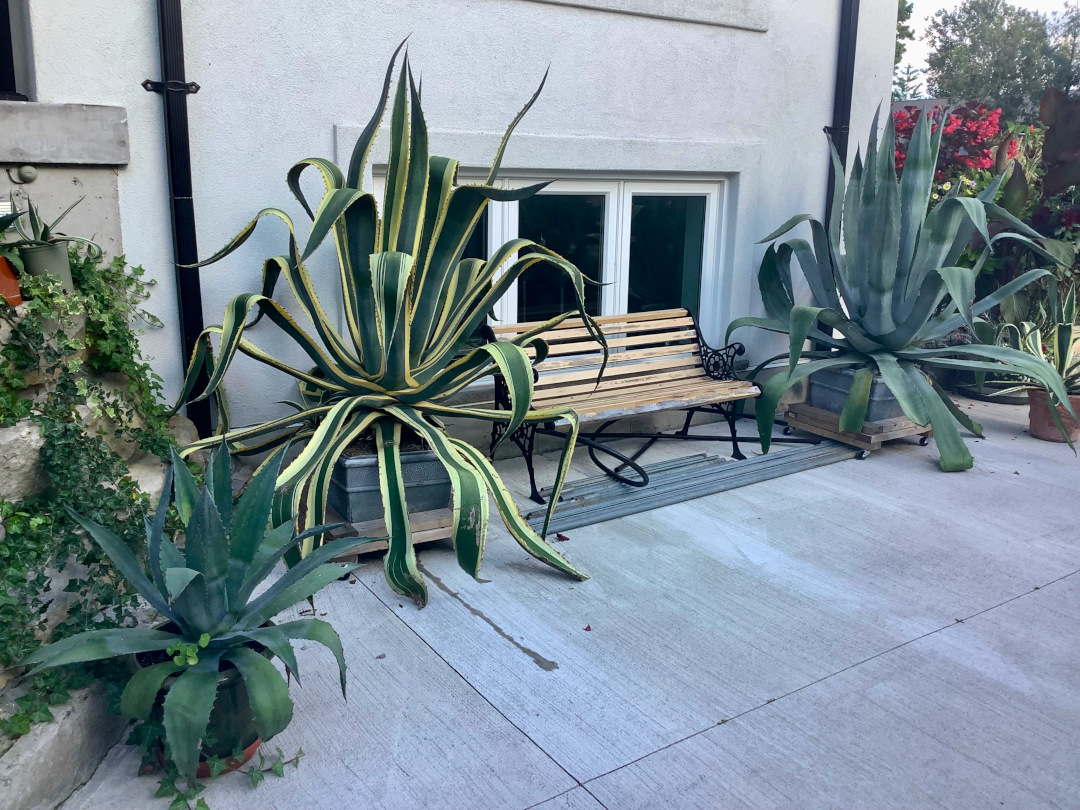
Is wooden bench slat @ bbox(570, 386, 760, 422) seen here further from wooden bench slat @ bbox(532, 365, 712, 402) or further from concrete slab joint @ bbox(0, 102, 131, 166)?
concrete slab joint @ bbox(0, 102, 131, 166)

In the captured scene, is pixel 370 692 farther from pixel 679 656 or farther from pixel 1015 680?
pixel 1015 680

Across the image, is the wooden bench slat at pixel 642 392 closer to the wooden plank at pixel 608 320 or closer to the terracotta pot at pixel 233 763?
the wooden plank at pixel 608 320

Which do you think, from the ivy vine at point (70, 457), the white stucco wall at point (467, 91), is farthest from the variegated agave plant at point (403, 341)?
the white stucco wall at point (467, 91)

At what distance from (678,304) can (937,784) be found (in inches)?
150

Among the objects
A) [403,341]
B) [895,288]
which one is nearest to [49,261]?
[403,341]

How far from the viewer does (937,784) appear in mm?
2307

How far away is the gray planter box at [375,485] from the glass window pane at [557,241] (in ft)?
5.41

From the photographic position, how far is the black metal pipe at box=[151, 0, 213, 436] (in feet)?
11.9

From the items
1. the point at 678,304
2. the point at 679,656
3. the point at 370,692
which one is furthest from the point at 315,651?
the point at 678,304

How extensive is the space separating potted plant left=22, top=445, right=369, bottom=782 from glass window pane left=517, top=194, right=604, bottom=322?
286 cm

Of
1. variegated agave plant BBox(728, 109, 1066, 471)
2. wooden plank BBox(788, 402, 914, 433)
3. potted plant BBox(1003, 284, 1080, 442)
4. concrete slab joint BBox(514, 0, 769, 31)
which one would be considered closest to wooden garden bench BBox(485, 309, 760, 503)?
variegated agave plant BBox(728, 109, 1066, 471)

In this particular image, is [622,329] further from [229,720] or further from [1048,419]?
[229,720]

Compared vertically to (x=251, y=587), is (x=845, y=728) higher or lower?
lower

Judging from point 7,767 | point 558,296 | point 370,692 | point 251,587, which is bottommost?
point 370,692
